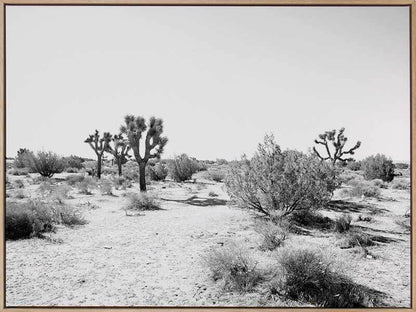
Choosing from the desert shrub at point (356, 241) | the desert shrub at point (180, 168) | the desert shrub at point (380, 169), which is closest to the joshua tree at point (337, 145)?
the desert shrub at point (380, 169)

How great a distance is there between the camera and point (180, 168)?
23219mm

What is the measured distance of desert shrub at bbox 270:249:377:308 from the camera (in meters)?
4.21

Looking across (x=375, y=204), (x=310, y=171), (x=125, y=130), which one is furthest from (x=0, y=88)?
(x=375, y=204)

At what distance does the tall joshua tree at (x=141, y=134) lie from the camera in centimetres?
1627

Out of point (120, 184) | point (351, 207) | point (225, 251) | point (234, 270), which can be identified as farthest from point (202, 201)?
point (234, 270)

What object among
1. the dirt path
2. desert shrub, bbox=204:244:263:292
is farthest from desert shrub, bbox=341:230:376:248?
desert shrub, bbox=204:244:263:292

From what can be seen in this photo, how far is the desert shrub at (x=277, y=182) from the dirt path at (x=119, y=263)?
1.03 m

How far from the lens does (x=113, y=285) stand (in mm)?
4707

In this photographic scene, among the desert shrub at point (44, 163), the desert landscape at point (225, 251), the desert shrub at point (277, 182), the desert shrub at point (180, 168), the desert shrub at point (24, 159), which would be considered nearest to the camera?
the desert landscape at point (225, 251)

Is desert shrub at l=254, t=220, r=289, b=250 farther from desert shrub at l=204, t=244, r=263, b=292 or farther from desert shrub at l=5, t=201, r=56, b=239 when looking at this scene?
desert shrub at l=5, t=201, r=56, b=239

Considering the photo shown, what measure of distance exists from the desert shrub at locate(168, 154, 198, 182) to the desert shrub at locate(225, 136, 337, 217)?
1520 centimetres

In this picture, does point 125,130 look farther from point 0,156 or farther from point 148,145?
point 0,156

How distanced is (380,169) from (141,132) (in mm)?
16390

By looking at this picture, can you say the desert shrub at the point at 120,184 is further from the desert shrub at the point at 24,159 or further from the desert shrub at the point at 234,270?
the desert shrub at the point at 234,270
